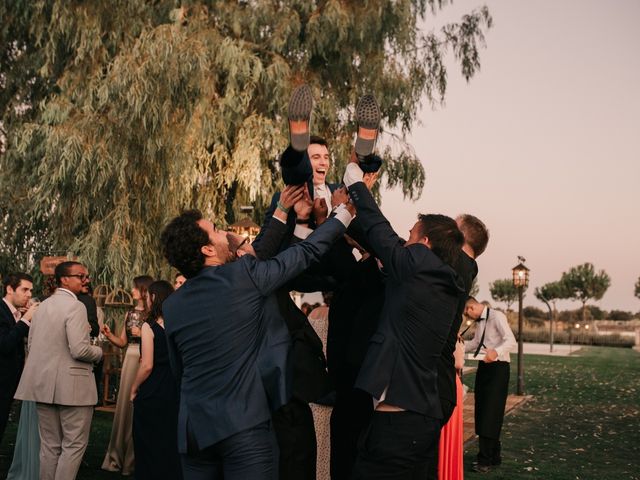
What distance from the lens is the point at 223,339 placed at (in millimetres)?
3695

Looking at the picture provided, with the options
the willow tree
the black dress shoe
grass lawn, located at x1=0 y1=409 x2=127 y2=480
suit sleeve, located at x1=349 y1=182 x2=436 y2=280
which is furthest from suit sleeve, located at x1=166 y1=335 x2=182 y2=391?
the willow tree

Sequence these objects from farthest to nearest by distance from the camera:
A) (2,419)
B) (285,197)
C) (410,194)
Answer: (410,194)
(2,419)
(285,197)

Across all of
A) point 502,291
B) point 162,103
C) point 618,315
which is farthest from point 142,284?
point 618,315

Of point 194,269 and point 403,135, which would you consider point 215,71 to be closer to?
point 403,135

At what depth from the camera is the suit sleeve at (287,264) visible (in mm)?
3754

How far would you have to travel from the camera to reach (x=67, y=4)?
14500 mm

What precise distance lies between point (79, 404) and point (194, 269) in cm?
314

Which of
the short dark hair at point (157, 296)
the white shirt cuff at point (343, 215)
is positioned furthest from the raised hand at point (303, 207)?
the short dark hair at point (157, 296)

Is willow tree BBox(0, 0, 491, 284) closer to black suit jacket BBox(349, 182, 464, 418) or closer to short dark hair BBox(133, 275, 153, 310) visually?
short dark hair BBox(133, 275, 153, 310)

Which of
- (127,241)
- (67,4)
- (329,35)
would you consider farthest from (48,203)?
(329,35)

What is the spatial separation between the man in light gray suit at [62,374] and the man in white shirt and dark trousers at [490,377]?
4893 mm

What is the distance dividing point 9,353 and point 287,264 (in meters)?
4.84

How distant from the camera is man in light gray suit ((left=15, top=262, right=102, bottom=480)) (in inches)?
251

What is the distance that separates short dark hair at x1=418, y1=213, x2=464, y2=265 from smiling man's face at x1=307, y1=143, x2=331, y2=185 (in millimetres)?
729
